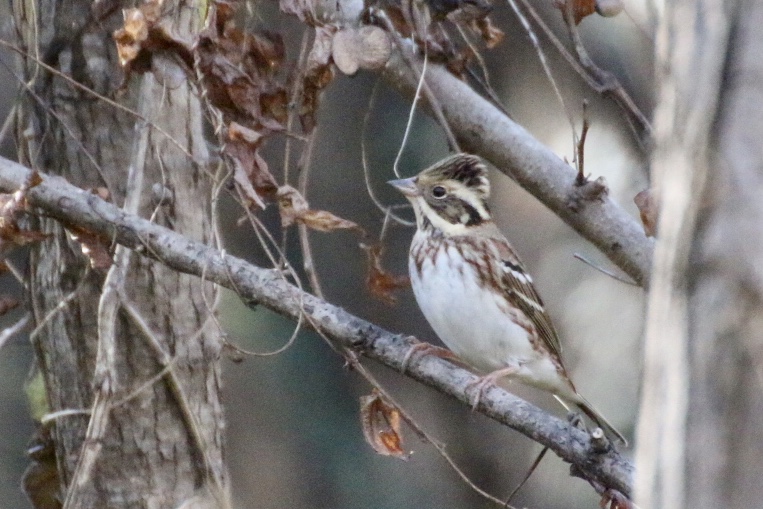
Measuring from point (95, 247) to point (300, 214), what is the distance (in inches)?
27.3

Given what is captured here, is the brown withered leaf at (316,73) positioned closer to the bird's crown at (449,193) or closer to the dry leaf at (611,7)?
the dry leaf at (611,7)

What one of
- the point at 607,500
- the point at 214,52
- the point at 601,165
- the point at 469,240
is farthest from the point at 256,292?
the point at 601,165

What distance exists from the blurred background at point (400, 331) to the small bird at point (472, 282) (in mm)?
3290

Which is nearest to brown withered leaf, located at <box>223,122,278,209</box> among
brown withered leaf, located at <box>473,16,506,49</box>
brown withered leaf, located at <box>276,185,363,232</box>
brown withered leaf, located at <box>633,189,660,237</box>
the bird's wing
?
brown withered leaf, located at <box>276,185,363,232</box>

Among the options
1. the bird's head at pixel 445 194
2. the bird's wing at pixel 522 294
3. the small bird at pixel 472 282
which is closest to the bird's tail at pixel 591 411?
the small bird at pixel 472 282

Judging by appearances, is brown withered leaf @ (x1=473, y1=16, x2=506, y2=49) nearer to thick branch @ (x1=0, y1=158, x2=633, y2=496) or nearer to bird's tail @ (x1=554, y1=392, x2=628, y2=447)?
thick branch @ (x1=0, y1=158, x2=633, y2=496)

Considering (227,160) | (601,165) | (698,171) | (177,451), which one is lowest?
(177,451)

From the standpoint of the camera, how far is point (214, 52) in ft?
12.4

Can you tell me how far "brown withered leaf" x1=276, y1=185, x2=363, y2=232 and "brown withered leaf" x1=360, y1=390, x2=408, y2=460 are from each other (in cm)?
63

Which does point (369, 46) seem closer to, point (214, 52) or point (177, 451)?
point (214, 52)

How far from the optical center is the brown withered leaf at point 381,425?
4043 millimetres

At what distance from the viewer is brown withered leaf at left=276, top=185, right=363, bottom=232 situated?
3846 millimetres

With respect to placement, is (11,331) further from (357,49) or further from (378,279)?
(357,49)

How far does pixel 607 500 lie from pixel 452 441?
5.34 meters
